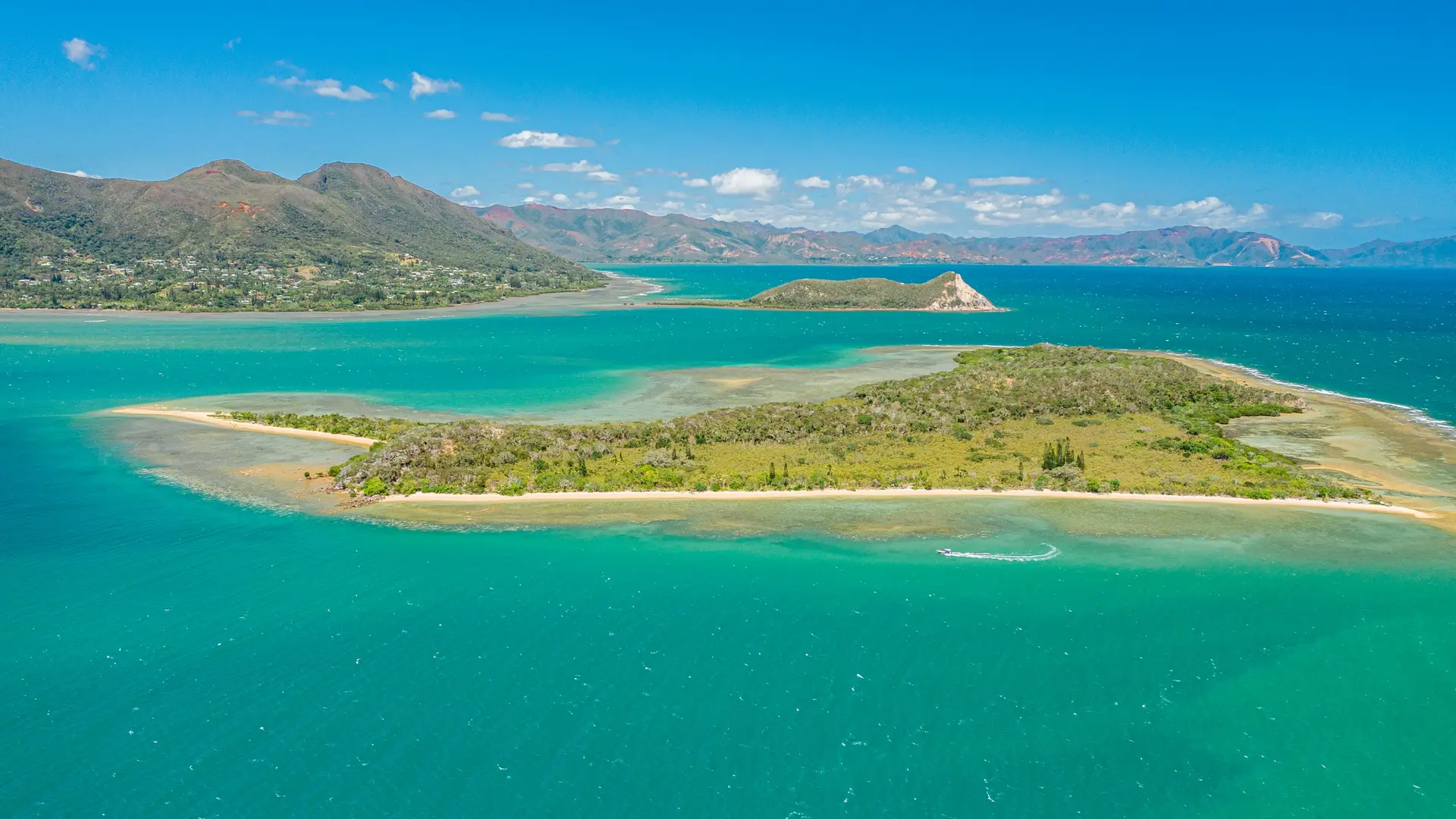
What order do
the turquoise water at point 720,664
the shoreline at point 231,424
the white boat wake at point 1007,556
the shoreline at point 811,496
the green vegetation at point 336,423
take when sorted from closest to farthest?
the turquoise water at point 720,664
the white boat wake at point 1007,556
the shoreline at point 811,496
the shoreline at point 231,424
the green vegetation at point 336,423

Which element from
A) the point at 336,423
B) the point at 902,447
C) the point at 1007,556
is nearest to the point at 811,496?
the point at 1007,556

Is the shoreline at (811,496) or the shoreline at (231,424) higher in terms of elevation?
the shoreline at (231,424)

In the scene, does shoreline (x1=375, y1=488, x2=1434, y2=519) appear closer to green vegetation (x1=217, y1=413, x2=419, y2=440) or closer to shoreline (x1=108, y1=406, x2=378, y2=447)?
shoreline (x1=108, y1=406, x2=378, y2=447)

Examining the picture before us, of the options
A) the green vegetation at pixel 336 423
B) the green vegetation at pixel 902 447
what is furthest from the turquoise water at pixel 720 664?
the green vegetation at pixel 336 423

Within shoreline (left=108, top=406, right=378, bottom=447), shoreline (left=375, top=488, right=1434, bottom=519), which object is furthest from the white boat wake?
shoreline (left=108, top=406, right=378, bottom=447)

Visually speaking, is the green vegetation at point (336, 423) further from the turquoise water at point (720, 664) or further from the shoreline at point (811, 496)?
the shoreline at point (811, 496)

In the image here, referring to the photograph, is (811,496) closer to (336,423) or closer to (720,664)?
(720,664)
